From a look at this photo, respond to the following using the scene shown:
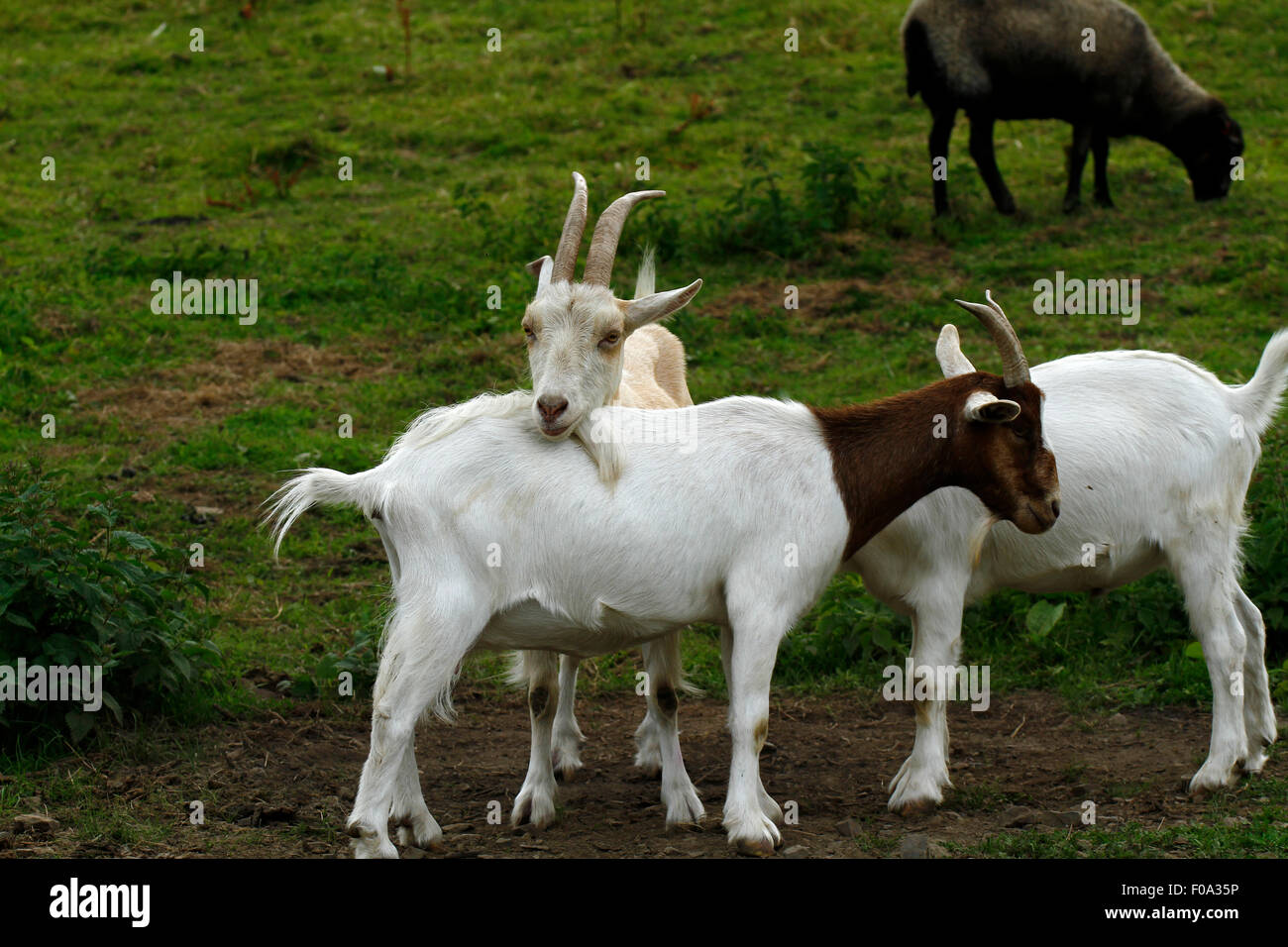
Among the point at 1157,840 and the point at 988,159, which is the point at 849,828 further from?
the point at 988,159

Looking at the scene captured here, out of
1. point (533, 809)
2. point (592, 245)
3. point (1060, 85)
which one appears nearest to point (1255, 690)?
point (533, 809)

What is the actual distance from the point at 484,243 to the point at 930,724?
7.28 m

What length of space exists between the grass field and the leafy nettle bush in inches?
8.5

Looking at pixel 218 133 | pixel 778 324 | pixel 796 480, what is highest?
pixel 218 133

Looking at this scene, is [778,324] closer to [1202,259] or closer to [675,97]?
[1202,259]

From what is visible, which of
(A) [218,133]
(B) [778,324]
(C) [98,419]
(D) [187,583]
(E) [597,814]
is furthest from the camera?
(A) [218,133]

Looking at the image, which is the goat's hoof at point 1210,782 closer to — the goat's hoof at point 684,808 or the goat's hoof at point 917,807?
the goat's hoof at point 917,807

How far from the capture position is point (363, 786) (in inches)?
202

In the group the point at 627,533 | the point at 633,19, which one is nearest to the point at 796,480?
the point at 627,533

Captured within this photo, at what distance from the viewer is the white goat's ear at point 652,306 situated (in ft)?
20.3

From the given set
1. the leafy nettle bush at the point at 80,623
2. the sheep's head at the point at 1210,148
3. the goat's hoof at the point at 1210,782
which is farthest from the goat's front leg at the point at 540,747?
the sheep's head at the point at 1210,148

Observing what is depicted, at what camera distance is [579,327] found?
600cm

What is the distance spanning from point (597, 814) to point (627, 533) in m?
1.44

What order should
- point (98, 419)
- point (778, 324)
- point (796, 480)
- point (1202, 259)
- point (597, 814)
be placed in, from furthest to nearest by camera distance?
point (1202, 259) → point (778, 324) → point (98, 419) → point (597, 814) → point (796, 480)
